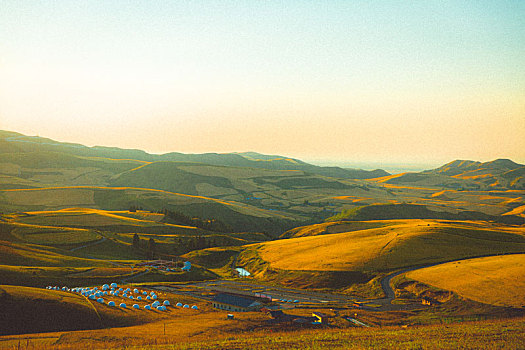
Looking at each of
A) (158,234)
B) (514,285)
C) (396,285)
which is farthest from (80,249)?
(514,285)

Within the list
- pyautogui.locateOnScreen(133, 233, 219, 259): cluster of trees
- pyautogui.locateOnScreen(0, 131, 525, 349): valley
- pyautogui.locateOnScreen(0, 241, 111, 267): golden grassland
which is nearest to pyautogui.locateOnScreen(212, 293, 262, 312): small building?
pyautogui.locateOnScreen(0, 131, 525, 349): valley

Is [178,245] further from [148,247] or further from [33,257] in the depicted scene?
[33,257]

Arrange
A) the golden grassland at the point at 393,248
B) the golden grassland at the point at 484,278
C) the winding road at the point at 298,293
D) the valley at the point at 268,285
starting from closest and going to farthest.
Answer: the valley at the point at 268,285 < the golden grassland at the point at 484,278 < the winding road at the point at 298,293 < the golden grassland at the point at 393,248

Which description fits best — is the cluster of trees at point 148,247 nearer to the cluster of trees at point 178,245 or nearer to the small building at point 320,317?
the cluster of trees at point 178,245

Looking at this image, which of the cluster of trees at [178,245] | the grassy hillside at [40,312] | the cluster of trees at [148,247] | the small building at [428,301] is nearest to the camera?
the grassy hillside at [40,312]

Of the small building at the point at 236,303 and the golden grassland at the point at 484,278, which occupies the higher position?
the golden grassland at the point at 484,278

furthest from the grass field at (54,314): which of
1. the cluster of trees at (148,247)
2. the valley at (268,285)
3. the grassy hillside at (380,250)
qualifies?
the cluster of trees at (148,247)
